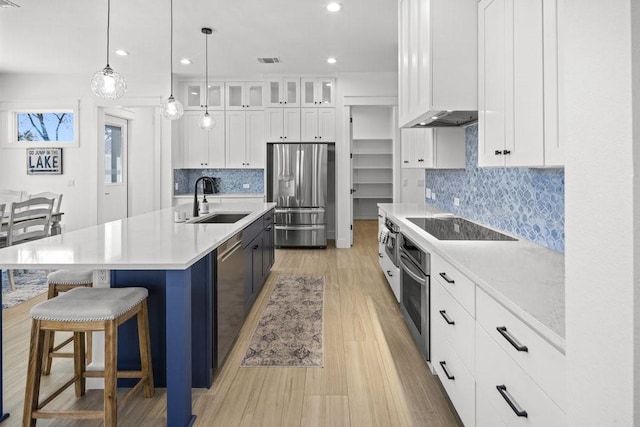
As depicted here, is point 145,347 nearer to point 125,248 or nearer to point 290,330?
point 125,248

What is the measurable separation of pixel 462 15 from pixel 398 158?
14.7 feet

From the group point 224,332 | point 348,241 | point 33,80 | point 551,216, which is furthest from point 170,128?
point 551,216

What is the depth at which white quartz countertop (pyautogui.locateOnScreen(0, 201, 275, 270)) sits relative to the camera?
1.82 m

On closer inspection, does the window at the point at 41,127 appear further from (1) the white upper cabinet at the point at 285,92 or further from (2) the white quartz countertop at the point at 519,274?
(2) the white quartz countertop at the point at 519,274

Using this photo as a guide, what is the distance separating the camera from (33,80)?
6.98 metres

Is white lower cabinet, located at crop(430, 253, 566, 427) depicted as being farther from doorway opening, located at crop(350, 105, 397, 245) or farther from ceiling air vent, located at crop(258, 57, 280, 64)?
doorway opening, located at crop(350, 105, 397, 245)

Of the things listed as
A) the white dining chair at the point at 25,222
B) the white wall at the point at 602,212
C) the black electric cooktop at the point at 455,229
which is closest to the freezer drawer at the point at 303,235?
the white dining chair at the point at 25,222

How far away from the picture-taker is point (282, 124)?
702cm

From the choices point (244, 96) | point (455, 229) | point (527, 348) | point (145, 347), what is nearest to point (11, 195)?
point (244, 96)

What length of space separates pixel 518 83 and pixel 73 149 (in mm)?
7208

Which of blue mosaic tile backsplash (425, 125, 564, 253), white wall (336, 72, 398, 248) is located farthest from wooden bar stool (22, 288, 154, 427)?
white wall (336, 72, 398, 248)

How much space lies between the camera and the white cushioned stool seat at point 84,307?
1780 mm

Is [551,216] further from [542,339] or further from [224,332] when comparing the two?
[224,332]

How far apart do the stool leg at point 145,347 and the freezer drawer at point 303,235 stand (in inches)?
185
